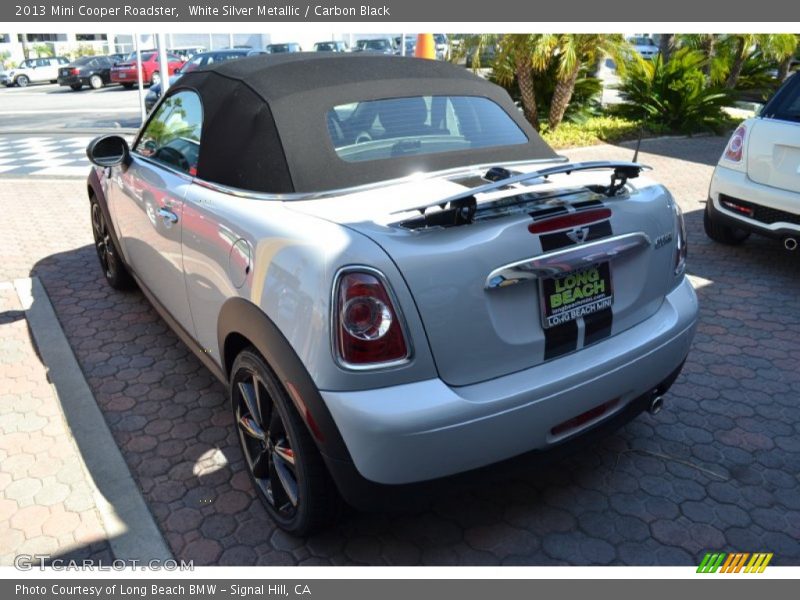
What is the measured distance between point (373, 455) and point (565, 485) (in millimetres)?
1156

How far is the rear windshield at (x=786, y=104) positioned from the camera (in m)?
5.03

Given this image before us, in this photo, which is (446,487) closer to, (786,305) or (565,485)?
(565,485)

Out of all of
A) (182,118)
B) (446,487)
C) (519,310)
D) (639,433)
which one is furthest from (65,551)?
(639,433)

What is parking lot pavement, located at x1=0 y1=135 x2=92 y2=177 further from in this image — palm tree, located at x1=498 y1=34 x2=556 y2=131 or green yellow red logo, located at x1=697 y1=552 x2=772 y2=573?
green yellow red logo, located at x1=697 y1=552 x2=772 y2=573

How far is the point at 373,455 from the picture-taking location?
192 cm

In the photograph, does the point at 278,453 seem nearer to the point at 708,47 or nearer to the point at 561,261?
the point at 561,261

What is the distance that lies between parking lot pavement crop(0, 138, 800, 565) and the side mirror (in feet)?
3.71

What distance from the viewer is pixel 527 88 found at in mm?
12148

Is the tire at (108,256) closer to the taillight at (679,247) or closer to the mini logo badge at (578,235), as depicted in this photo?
the mini logo badge at (578,235)

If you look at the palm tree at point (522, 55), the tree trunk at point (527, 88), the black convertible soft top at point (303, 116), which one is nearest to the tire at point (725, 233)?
the black convertible soft top at point (303, 116)

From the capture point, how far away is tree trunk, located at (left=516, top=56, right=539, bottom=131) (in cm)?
1178
